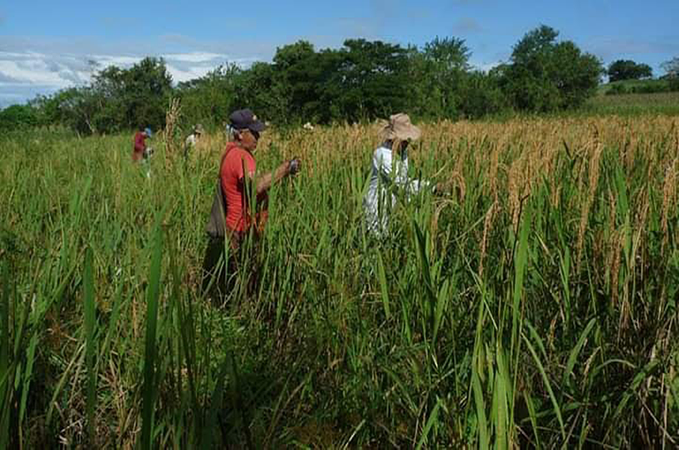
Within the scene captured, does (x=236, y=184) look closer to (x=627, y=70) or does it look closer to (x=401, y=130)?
(x=401, y=130)

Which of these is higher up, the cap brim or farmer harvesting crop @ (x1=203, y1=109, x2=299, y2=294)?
the cap brim

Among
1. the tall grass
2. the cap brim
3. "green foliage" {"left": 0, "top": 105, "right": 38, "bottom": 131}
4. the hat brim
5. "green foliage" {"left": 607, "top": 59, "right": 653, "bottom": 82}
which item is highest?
"green foliage" {"left": 607, "top": 59, "right": 653, "bottom": 82}

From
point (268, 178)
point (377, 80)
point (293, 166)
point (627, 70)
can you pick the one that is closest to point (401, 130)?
point (293, 166)

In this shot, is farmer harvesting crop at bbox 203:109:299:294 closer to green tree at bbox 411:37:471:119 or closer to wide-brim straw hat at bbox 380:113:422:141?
wide-brim straw hat at bbox 380:113:422:141

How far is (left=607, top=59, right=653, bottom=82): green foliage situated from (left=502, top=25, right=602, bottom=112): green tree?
69784 millimetres

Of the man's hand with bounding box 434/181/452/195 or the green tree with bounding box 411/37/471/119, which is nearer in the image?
the man's hand with bounding box 434/181/452/195

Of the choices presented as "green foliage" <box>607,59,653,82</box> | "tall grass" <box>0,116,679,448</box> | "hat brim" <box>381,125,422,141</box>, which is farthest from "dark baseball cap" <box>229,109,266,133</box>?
"green foliage" <box>607,59,653,82</box>

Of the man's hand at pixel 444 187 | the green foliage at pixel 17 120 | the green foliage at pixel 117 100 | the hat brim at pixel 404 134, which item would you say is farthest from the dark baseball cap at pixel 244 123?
the green foliage at pixel 117 100

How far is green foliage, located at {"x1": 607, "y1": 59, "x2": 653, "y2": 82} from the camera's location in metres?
122

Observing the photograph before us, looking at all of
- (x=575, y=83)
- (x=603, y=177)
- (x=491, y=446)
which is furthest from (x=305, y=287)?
(x=575, y=83)

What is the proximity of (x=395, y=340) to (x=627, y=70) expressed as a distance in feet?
458

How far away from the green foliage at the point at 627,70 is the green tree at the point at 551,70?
2747 inches

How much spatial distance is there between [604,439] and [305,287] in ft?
3.79

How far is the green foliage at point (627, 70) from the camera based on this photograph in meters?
122
